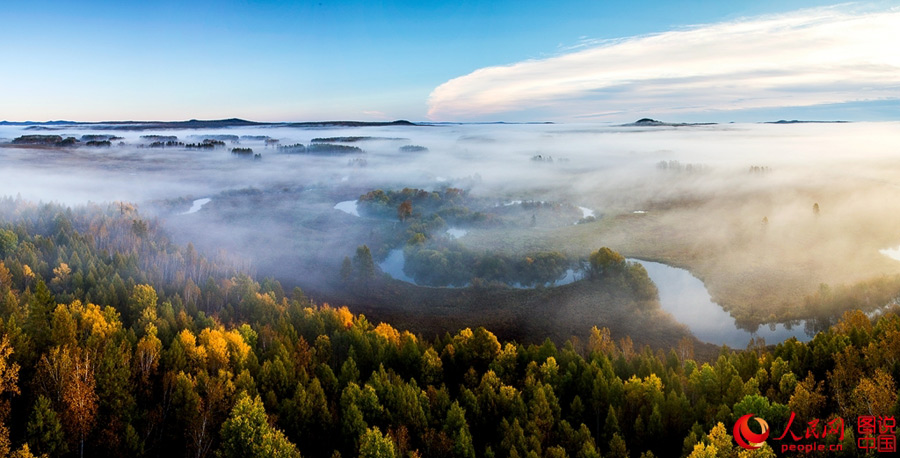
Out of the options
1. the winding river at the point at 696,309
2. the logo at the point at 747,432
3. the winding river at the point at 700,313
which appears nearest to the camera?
the logo at the point at 747,432

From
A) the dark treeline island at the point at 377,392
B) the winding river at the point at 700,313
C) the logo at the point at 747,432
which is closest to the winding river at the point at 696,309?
the winding river at the point at 700,313

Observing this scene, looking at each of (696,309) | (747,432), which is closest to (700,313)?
(696,309)

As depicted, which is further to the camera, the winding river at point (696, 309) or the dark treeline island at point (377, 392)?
the winding river at point (696, 309)

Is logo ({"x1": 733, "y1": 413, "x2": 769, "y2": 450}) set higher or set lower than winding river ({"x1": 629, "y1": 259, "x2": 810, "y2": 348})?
higher

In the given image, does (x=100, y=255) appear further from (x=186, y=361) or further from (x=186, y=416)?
(x=186, y=416)

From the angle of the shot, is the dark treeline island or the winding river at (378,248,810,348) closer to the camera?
the dark treeline island

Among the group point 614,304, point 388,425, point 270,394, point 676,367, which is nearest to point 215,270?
point 270,394

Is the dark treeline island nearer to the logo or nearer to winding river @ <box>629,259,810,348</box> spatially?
the logo

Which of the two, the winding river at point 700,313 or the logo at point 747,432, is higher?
the logo at point 747,432

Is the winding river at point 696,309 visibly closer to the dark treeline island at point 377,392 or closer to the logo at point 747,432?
the dark treeline island at point 377,392

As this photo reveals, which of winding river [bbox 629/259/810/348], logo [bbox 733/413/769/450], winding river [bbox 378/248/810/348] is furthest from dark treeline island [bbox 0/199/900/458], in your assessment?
winding river [bbox 629/259/810/348]
